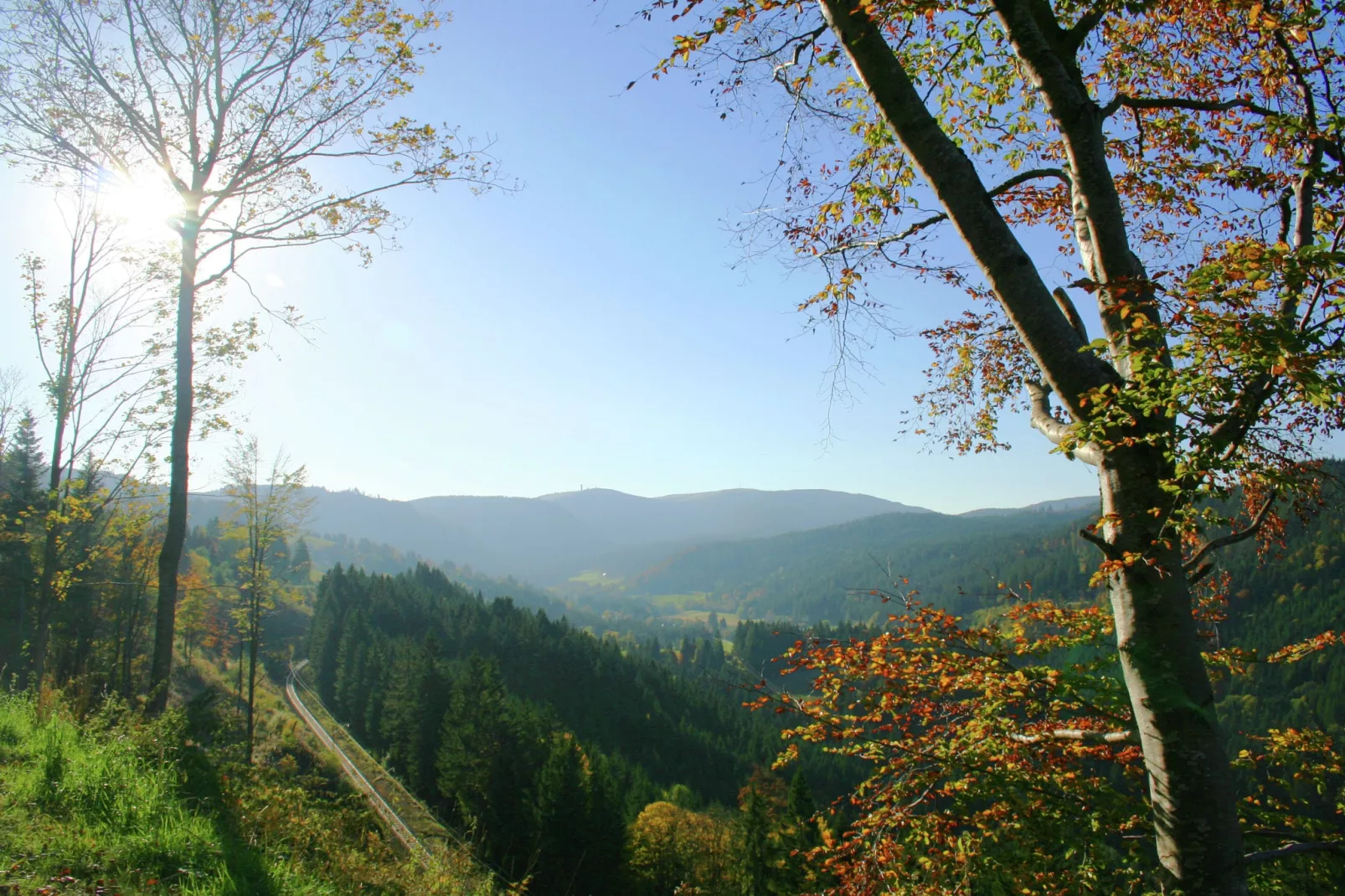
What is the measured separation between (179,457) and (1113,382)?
9983 mm

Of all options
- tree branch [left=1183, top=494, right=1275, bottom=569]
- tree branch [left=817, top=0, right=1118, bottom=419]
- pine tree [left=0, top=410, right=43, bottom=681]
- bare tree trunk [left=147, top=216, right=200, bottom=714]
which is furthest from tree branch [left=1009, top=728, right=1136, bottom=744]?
pine tree [left=0, top=410, right=43, bottom=681]

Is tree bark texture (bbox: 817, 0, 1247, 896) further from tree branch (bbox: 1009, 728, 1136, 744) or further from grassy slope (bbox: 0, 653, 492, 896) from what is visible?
grassy slope (bbox: 0, 653, 492, 896)

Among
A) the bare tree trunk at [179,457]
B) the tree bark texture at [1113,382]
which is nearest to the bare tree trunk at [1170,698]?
the tree bark texture at [1113,382]

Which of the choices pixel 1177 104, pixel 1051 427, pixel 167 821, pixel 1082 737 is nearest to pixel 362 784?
pixel 167 821

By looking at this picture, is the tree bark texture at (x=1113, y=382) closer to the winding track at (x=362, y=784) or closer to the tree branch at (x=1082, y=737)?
the tree branch at (x=1082, y=737)

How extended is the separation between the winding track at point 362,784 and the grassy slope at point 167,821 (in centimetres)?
145

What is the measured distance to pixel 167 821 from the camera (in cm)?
472

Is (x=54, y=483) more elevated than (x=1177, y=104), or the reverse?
(x=1177, y=104)

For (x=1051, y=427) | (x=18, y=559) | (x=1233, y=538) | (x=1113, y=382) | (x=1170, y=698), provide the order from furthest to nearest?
(x=18, y=559)
(x=1051, y=427)
(x=1113, y=382)
(x=1233, y=538)
(x=1170, y=698)

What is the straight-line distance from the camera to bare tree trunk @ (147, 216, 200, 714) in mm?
8250

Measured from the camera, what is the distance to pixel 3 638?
2631 centimetres

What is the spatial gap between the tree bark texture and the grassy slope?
5.14m

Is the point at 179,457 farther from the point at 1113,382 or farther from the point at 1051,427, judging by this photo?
the point at 1113,382

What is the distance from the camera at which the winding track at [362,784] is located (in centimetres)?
1920
